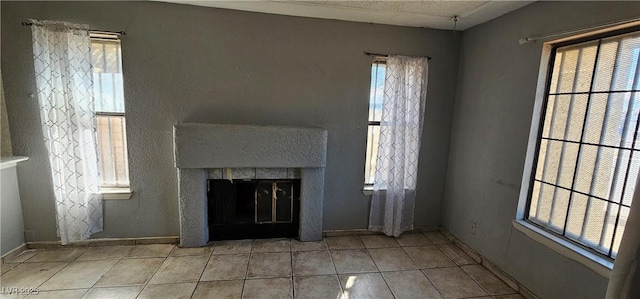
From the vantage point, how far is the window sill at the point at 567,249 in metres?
1.56

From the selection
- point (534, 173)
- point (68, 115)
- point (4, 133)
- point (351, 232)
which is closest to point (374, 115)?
point (351, 232)

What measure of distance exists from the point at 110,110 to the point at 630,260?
3.80 m

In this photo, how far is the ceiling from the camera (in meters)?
2.15

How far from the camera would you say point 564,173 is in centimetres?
188

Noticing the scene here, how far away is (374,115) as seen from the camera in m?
2.83

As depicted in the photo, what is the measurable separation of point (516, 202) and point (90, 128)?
377 cm

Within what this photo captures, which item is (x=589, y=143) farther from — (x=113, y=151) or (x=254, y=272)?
(x=113, y=151)

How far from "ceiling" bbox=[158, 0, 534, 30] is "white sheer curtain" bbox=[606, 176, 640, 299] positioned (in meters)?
1.65

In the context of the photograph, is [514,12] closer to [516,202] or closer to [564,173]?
[564,173]

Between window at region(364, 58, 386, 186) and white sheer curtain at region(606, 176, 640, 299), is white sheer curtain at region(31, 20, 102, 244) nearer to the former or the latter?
window at region(364, 58, 386, 186)

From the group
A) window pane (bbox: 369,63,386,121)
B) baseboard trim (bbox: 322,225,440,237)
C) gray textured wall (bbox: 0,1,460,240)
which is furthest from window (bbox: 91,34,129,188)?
window pane (bbox: 369,63,386,121)

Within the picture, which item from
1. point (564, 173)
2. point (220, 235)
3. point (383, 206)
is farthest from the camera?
point (383, 206)

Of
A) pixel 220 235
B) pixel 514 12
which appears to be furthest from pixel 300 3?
pixel 220 235

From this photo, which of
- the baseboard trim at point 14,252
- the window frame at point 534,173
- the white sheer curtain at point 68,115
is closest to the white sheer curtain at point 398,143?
the window frame at point 534,173
